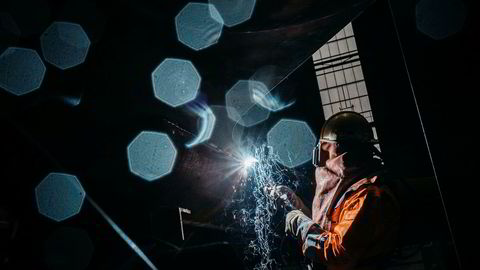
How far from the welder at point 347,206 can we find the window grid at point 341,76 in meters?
5.48

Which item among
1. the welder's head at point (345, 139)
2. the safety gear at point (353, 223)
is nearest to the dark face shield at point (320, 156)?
the welder's head at point (345, 139)

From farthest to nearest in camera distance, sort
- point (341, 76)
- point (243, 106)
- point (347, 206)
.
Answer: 1. point (341, 76)
2. point (243, 106)
3. point (347, 206)

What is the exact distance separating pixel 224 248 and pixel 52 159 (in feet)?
5.12

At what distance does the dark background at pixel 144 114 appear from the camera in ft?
3.80

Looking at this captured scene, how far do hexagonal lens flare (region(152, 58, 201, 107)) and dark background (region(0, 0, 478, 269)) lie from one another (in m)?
0.05

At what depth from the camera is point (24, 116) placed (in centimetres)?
143

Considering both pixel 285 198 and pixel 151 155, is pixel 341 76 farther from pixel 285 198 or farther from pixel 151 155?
pixel 151 155

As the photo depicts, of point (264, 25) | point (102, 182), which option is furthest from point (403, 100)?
point (102, 182)

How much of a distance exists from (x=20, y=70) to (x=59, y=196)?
0.58 m

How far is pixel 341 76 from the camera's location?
26.0 ft

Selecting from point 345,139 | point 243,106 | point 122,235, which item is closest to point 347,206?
point 345,139

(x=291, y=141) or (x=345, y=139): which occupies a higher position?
(x=291, y=141)

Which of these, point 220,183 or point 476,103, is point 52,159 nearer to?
point 220,183

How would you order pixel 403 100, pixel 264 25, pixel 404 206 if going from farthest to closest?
1. pixel 403 100
2. pixel 404 206
3. pixel 264 25
